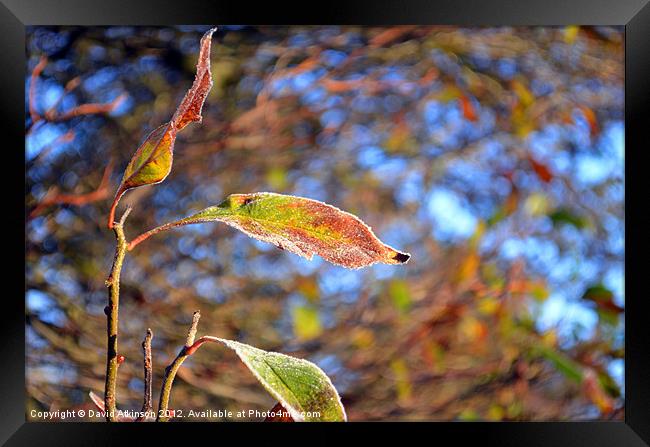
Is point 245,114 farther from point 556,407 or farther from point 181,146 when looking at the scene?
point 556,407

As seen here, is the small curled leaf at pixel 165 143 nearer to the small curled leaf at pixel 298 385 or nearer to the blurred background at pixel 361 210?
the small curled leaf at pixel 298 385

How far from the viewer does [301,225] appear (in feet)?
1.72

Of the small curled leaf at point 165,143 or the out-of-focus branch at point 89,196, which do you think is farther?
the out-of-focus branch at point 89,196

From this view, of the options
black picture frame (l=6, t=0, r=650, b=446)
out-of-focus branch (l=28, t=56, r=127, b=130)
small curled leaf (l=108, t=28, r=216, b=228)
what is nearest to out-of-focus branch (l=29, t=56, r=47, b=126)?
out-of-focus branch (l=28, t=56, r=127, b=130)

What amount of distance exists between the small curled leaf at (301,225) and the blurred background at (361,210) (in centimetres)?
72

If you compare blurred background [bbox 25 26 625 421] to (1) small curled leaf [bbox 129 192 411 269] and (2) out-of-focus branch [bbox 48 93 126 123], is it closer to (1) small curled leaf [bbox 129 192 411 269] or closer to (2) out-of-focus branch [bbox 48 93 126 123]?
(2) out-of-focus branch [bbox 48 93 126 123]

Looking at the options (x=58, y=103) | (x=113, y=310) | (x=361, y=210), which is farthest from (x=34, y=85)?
(x=113, y=310)

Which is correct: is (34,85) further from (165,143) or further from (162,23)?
(165,143)

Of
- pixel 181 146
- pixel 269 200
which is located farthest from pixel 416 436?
pixel 181 146

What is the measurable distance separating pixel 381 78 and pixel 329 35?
156 millimetres

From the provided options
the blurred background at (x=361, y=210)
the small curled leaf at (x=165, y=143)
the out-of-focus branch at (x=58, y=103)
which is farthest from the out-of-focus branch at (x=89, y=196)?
the small curled leaf at (x=165, y=143)

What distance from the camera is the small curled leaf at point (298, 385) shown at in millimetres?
511

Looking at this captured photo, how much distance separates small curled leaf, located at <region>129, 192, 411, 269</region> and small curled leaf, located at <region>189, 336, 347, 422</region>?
0.32 feet

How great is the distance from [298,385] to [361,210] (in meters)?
0.83
